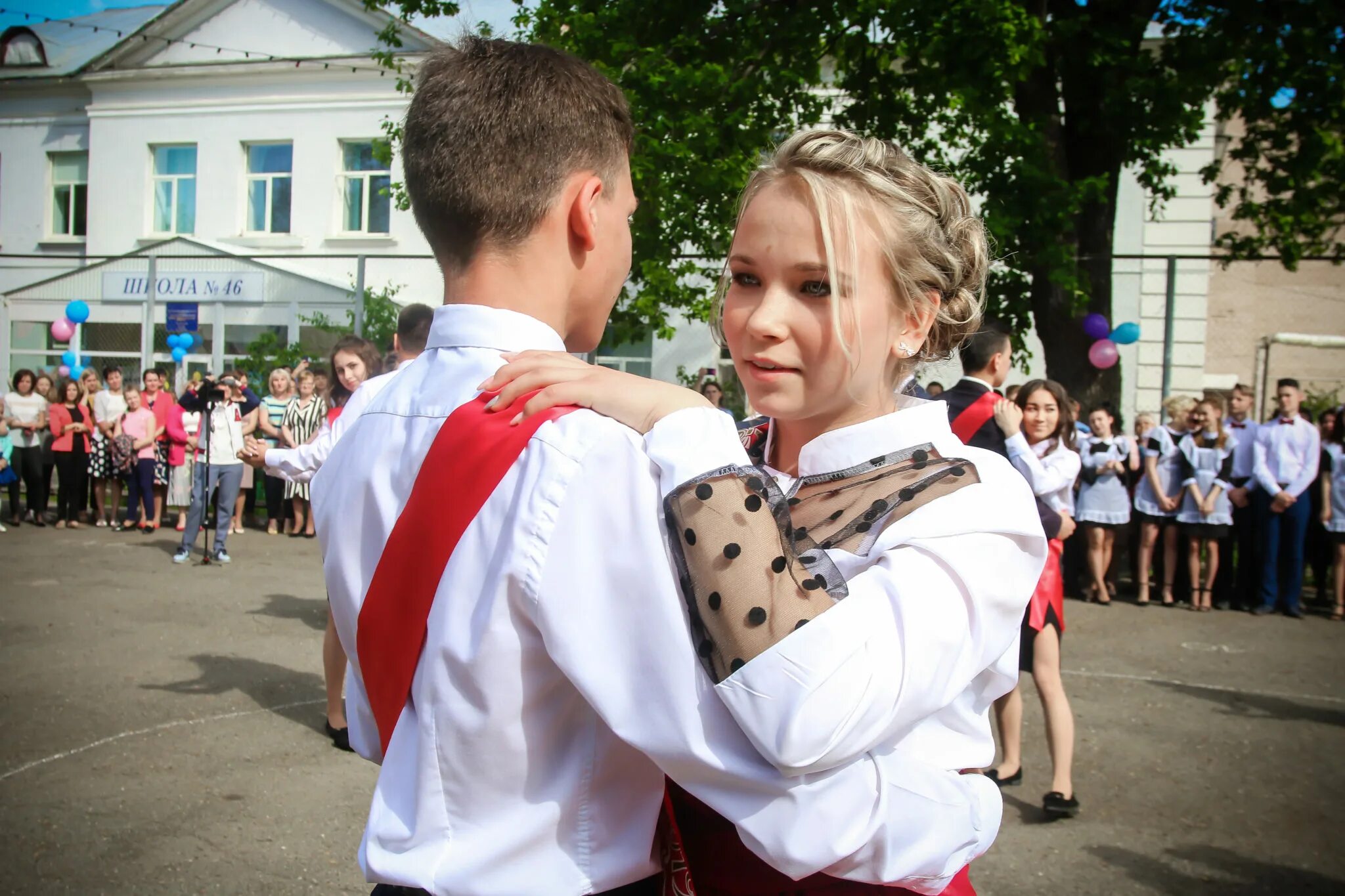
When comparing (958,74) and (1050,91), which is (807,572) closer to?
(958,74)

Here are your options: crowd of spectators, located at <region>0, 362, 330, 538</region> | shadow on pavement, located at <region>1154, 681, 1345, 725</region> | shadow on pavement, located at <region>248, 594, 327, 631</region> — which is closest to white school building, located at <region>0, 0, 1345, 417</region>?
crowd of spectators, located at <region>0, 362, 330, 538</region>

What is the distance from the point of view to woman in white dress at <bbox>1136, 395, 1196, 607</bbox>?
34.6ft

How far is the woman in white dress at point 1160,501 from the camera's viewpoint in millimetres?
10531

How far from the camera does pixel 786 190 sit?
5.24 feet

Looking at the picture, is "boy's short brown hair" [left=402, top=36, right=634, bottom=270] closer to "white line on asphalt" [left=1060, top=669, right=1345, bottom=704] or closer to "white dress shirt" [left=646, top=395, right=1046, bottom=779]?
"white dress shirt" [left=646, top=395, right=1046, bottom=779]

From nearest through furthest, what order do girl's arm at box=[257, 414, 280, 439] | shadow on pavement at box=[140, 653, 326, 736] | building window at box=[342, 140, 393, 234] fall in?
1. shadow on pavement at box=[140, 653, 326, 736]
2. girl's arm at box=[257, 414, 280, 439]
3. building window at box=[342, 140, 393, 234]

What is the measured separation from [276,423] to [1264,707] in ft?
33.1

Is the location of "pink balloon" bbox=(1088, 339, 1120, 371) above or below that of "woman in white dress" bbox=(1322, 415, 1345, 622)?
above

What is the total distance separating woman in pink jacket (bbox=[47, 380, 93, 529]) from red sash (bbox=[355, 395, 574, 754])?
13.8 metres

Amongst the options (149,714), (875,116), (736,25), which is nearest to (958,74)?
(875,116)

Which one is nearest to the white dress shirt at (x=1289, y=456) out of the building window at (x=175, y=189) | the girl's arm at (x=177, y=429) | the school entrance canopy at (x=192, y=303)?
the school entrance canopy at (x=192, y=303)

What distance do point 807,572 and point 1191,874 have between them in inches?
149

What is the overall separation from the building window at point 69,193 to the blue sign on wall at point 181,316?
11268 mm

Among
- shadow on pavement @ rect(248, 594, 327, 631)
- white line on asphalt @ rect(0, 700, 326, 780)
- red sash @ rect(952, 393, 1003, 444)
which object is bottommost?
shadow on pavement @ rect(248, 594, 327, 631)
